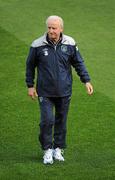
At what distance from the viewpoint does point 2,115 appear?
10164mm

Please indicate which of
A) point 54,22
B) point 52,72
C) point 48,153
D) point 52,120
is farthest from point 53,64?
point 48,153

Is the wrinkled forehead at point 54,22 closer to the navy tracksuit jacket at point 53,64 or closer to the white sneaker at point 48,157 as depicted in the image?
the navy tracksuit jacket at point 53,64

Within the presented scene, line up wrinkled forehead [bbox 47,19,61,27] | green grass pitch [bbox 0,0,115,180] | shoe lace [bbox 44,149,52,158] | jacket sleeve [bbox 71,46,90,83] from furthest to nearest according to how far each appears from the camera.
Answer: shoe lace [bbox 44,149,52,158] → jacket sleeve [bbox 71,46,90,83] → green grass pitch [bbox 0,0,115,180] → wrinkled forehead [bbox 47,19,61,27]

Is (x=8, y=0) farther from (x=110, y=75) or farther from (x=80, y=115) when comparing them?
(x=80, y=115)

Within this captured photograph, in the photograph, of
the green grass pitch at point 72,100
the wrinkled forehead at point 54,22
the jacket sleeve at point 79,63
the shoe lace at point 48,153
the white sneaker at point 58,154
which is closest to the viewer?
the wrinkled forehead at point 54,22

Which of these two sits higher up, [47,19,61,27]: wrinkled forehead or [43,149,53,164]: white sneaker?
[47,19,61,27]: wrinkled forehead

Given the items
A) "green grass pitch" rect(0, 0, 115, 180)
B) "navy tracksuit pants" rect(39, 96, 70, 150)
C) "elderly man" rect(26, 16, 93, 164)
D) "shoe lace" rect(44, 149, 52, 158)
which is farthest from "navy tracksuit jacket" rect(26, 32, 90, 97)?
"green grass pitch" rect(0, 0, 115, 180)

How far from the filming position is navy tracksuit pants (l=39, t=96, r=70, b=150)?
24.1ft

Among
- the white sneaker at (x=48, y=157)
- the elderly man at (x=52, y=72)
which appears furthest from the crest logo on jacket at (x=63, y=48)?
the white sneaker at (x=48, y=157)

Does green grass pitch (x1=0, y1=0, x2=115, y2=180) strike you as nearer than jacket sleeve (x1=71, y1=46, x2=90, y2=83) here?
Yes

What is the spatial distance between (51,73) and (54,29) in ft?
1.74

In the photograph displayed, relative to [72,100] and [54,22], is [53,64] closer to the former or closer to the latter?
[54,22]

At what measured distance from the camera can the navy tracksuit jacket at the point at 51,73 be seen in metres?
7.20

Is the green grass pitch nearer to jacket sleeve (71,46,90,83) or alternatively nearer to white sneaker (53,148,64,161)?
white sneaker (53,148,64,161)
